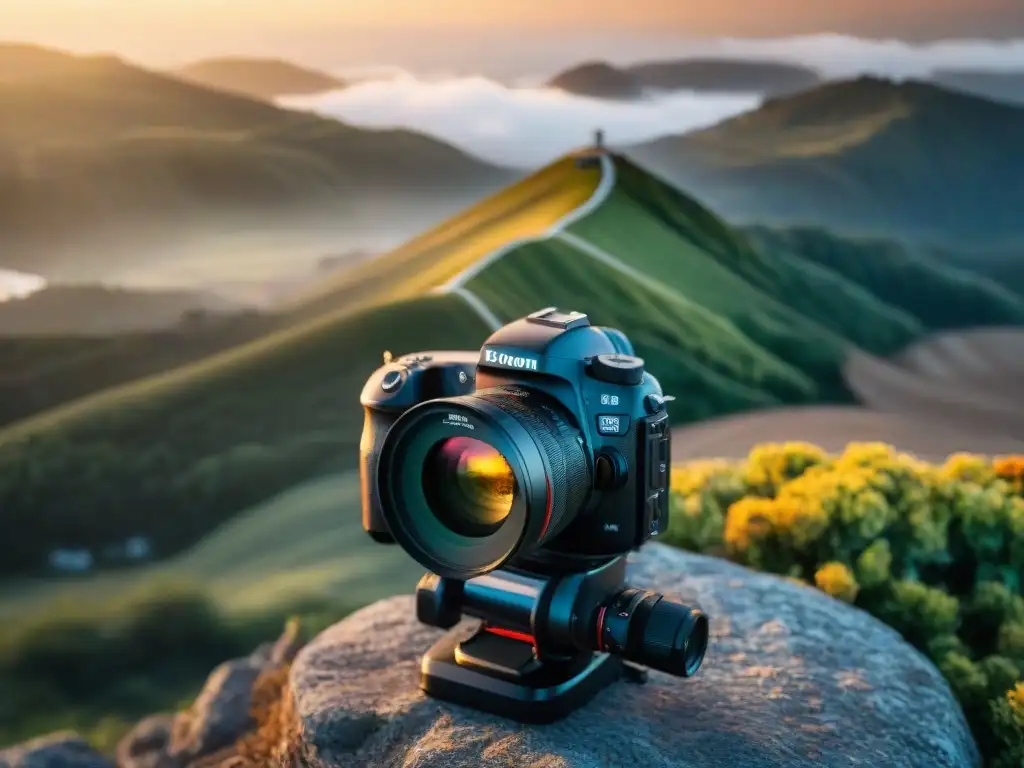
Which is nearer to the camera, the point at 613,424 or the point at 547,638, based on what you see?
the point at 613,424

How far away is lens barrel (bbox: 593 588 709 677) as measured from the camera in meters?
1.83

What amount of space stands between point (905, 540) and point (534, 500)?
1.81 m

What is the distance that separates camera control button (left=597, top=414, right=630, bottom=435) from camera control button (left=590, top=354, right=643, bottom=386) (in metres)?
0.07

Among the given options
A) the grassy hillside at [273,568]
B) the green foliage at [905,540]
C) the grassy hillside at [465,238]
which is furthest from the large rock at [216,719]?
the grassy hillside at [465,238]

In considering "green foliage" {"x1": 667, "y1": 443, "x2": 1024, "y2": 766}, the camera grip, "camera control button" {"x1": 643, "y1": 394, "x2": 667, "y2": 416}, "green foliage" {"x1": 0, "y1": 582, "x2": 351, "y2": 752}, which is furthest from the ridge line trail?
"camera control button" {"x1": 643, "y1": 394, "x2": 667, "y2": 416}

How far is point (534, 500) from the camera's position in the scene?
160 centimetres

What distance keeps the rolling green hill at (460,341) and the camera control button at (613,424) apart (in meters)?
2.80

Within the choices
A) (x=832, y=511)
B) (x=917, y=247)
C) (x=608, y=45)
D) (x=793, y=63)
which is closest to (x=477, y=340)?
(x=608, y=45)

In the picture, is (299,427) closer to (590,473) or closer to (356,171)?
(356,171)

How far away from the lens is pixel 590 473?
1812 millimetres

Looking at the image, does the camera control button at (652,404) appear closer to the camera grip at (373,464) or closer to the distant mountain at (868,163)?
the camera grip at (373,464)

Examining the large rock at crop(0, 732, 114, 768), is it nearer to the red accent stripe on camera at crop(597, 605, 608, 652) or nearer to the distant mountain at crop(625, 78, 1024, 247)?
the red accent stripe on camera at crop(597, 605, 608, 652)

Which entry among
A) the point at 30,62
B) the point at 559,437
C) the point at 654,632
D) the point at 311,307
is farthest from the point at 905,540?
the point at 30,62

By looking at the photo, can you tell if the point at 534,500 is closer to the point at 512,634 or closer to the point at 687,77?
the point at 512,634
